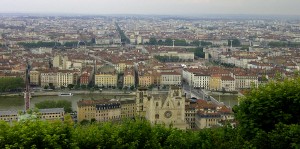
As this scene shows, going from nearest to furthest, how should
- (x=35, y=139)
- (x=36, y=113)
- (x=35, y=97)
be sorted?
1. (x=35, y=139)
2. (x=36, y=113)
3. (x=35, y=97)

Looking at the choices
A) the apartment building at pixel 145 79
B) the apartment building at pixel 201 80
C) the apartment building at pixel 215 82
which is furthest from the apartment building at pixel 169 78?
the apartment building at pixel 215 82

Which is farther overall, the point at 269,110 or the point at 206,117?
the point at 206,117

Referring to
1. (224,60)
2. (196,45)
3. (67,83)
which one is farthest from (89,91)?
(196,45)

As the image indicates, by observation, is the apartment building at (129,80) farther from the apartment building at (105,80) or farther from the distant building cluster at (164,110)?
the distant building cluster at (164,110)

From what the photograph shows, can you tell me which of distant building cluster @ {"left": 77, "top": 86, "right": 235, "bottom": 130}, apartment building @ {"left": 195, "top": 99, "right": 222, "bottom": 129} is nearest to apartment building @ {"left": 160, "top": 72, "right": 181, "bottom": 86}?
distant building cluster @ {"left": 77, "top": 86, "right": 235, "bottom": 130}

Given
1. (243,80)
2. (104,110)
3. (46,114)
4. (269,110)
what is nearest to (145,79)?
(243,80)

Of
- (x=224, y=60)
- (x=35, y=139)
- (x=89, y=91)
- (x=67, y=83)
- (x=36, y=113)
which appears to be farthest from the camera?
(x=224, y=60)

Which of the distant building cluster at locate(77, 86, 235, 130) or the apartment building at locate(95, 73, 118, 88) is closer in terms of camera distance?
the distant building cluster at locate(77, 86, 235, 130)

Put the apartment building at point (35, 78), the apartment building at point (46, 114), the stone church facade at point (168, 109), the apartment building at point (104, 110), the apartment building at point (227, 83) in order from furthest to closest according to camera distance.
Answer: the apartment building at point (35, 78) → the apartment building at point (227, 83) → the apartment building at point (104, 110) → the apartment building at point (46, 114) → the stone church facade at point (168, 109)

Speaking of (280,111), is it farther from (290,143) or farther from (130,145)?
(130,145)

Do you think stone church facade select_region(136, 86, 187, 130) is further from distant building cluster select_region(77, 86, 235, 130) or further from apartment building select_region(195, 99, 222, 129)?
apartment building select_region(195, 99, 222, 129)

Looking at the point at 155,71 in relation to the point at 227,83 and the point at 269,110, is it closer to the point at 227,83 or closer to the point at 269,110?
the point at 227,83
